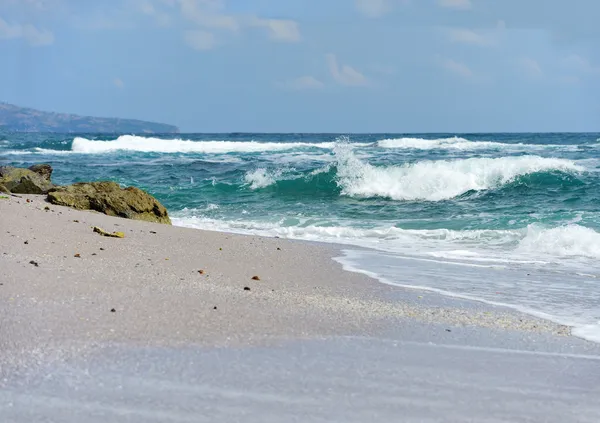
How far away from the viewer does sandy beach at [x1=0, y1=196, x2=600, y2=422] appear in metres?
2.78

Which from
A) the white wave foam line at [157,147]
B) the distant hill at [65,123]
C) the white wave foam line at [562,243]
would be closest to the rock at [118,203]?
the white wave foam line at [562,243]

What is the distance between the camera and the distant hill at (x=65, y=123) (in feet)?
439

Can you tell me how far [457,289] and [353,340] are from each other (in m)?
2.38

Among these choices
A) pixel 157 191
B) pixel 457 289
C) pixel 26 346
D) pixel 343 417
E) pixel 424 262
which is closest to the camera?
pixel 343 417

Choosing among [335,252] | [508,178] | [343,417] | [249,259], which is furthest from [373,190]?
[343,417]

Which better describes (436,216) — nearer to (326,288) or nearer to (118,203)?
(118,203)

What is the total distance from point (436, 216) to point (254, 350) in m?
10.4

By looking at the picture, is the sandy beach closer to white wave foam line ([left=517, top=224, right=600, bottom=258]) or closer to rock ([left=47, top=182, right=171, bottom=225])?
rock ([left=47, top=182, right=171, bottom=225])

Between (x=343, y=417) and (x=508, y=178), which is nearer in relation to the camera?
(x=343, y=417)

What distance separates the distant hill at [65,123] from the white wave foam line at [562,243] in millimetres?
126577

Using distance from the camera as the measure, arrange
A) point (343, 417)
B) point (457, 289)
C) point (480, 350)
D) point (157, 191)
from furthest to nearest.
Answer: point (157, 191) < point (457, 289) < point (480, 350) < point (343, 417)

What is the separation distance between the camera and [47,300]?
13.1 feet

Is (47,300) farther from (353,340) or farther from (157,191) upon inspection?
(157,191)

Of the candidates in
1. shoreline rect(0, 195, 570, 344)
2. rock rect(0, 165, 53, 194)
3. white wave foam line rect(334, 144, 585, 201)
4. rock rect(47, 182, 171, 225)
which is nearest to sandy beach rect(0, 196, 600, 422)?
shoreline rect(0, 195, 570, 344)
